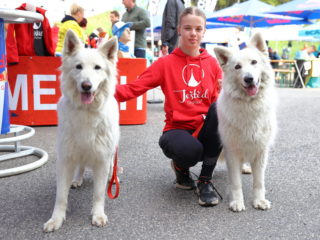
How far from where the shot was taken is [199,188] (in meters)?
2.82

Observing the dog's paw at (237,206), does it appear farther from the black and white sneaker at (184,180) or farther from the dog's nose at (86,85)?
the dog's nose at (86,85)

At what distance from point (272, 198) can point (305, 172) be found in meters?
0.89

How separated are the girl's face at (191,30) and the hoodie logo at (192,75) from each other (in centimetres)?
19

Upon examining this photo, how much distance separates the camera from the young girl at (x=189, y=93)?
2793 mm

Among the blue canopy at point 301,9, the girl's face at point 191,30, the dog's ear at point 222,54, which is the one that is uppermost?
the blue canopy at point 301,9

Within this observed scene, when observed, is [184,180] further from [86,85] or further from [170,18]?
[170,18]

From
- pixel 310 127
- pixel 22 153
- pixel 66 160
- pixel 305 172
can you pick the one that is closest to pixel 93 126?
pixel 66 160

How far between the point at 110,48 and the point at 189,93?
936mm

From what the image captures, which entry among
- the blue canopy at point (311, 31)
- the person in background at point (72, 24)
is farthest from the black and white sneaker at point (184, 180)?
the blue canopy at point (311, 31)

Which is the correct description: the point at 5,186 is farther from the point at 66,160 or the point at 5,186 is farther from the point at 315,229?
the point at 315,229

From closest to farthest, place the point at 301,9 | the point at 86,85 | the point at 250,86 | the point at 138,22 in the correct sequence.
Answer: the point at 86,85
the point at 250,86
the point at 138,22
the point at 301,9

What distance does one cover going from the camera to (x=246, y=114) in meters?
2.54

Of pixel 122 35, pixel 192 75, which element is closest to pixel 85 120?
pixel 192 75

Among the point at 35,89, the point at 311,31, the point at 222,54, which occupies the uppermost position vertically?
the point at 311,31
